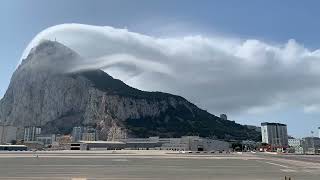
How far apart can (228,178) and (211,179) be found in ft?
7.19

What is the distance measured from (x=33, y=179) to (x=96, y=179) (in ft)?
19.0

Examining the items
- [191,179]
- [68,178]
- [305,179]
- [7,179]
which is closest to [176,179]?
[191,179]

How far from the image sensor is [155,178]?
38844mm

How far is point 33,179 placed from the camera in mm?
36688

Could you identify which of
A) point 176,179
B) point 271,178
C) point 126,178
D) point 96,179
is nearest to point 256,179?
point 271,178

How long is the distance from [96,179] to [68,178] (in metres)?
2.79

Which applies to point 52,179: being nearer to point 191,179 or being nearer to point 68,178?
point 68,178

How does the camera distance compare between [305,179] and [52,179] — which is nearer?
[52,179]

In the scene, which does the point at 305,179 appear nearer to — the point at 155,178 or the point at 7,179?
the point at 155,178

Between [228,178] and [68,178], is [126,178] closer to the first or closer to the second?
[68,178]

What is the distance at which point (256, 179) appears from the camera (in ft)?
128

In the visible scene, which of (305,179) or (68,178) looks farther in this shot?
(305,179)

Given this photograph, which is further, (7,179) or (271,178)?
(271,178)

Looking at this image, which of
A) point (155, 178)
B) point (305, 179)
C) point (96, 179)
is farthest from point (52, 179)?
point (305, 179)
